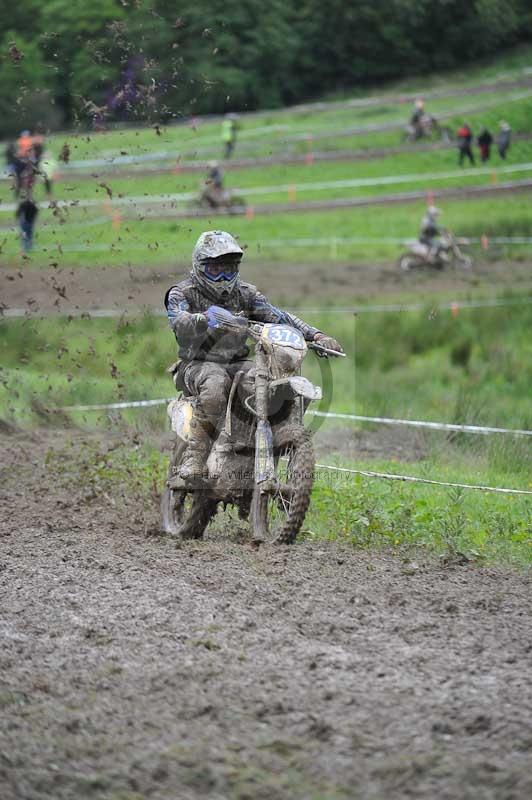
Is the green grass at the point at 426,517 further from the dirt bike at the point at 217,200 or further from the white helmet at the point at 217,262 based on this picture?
the dirt bike at the point at 217,200

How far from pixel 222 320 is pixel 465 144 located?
102ft

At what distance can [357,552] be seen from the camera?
29.2 ft

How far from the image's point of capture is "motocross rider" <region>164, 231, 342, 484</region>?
8906 millimetres

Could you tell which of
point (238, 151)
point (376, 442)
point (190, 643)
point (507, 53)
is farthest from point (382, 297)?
point (507, 53)

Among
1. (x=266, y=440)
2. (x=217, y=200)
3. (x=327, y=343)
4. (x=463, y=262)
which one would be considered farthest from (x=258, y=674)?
(x=217, y=200)

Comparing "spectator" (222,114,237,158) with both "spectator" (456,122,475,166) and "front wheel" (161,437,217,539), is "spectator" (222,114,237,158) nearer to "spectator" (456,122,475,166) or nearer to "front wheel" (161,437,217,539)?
"spectator" (456,122,475,166)

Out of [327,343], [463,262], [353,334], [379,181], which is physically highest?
[327,343]

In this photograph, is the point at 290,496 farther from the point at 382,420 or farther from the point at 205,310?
the point at 382,420

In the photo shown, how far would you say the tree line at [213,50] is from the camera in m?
13.2

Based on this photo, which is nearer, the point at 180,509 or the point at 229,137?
the point at 180,509

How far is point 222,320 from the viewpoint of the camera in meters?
8.60

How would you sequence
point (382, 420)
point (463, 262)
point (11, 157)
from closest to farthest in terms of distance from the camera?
point (382, 420) → point (11, 157) → point (463, 262)

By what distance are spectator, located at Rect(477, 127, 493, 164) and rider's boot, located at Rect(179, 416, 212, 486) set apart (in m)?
30.3

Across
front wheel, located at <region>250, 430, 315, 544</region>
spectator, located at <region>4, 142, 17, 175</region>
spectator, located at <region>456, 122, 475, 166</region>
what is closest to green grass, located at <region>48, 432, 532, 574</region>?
front wheel, located at <region>250, 430, 315, 544</region>
